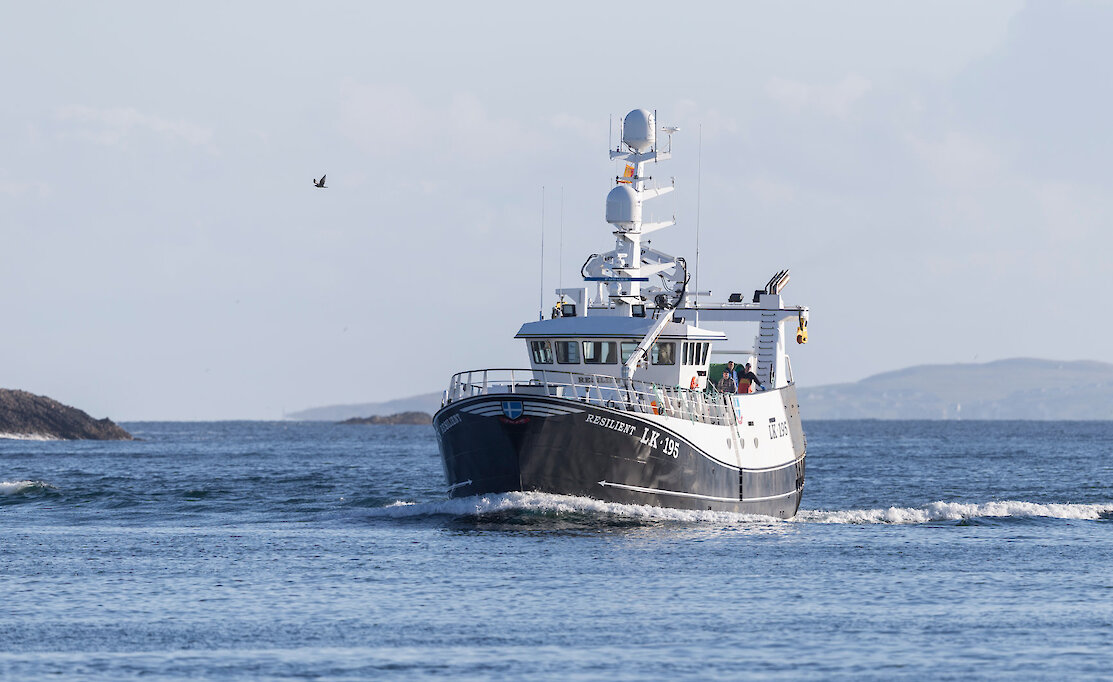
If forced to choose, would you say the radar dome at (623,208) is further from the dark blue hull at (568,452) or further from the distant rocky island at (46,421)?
the distant rocky island at (46,421)

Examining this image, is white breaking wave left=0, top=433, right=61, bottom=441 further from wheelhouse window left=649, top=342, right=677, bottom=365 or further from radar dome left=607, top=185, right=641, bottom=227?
wheelhouse window left=649, top=342, right=677, bottom=365

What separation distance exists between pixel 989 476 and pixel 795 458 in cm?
3952

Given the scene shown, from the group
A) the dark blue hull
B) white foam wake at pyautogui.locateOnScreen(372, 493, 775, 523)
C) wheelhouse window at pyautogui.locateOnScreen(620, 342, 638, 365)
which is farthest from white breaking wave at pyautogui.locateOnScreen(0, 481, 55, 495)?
wheelhouse window at pyautogui.locateOnScreen(620, 342, 638, 365)

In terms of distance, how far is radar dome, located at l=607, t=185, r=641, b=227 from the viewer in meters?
48.6

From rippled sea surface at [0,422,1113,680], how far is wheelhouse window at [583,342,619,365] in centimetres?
562

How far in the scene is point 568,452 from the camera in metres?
38.6

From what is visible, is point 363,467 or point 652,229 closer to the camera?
point 652,229

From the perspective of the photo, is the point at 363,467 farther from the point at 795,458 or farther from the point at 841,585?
the point at 841,585

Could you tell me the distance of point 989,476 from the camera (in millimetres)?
86375

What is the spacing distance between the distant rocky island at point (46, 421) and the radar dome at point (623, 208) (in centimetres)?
13095

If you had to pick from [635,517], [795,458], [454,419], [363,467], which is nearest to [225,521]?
[454,419]

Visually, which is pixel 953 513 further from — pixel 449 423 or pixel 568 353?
pixel 449 423

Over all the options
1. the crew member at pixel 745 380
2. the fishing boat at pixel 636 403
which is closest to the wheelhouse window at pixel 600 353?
the fishing boat at pixel 636 403

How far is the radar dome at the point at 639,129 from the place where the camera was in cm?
4869
